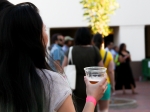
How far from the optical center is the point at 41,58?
6.76 feet

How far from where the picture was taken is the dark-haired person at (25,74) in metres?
1.97

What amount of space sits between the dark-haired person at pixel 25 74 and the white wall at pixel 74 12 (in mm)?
17235

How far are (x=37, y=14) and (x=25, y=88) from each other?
0.40m

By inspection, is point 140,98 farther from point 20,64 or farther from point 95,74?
point 20,64

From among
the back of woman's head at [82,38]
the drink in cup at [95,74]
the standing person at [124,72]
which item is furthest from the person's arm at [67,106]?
the standing person at [124,72]

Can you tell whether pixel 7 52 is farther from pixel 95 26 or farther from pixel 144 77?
pixel 144 77

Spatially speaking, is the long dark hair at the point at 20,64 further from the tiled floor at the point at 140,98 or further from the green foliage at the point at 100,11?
the green foliage at the point at 100,11

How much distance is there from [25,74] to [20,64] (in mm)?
59

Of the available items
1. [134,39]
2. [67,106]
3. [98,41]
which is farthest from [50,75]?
[134,39]

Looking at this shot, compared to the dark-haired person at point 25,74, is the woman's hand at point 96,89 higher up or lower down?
lower down

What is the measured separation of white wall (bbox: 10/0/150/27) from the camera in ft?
62.9

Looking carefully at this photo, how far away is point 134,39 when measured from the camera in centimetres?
1938

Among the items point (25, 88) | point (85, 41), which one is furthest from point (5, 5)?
point (85, 41)

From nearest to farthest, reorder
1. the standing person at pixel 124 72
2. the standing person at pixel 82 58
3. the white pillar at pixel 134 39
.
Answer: the standing person at pixel 82 58 < the standing person at pixel 124 72 < the white pillar at pixel 134 39
